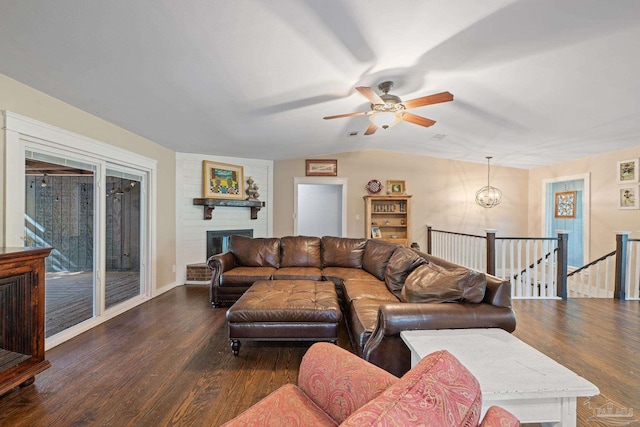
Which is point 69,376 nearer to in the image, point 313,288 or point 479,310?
point 313,288

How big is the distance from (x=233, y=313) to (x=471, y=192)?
5.95 metres

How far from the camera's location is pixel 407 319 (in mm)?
1798

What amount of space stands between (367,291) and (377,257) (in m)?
0.91

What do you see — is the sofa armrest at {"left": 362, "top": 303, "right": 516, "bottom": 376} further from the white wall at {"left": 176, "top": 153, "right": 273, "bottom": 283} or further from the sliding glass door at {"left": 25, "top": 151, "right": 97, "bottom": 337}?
the white wall at {"left": 176, "top": 153, "right": 273, "bottom": 283}

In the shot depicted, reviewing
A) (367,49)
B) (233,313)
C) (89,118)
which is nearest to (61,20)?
(89,118)

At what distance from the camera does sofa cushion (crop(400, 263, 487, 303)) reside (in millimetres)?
1904

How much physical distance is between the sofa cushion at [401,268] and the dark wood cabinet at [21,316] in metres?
2.90

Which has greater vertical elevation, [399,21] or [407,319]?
[399,21]

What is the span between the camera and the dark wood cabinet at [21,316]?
72.2 inches

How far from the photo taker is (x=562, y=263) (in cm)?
398

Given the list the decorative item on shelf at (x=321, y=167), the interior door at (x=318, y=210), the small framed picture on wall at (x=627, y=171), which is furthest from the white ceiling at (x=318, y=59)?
the interior door at (x=318, y=210)

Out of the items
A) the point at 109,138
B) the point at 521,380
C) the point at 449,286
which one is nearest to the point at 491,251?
the point at 449,286

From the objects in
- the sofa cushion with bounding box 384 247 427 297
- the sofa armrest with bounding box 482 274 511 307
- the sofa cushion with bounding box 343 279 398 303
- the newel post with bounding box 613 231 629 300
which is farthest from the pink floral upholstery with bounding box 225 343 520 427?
the newel post with bounding box 613 231 629 300

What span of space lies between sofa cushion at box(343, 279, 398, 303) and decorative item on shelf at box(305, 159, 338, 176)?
335 cm
